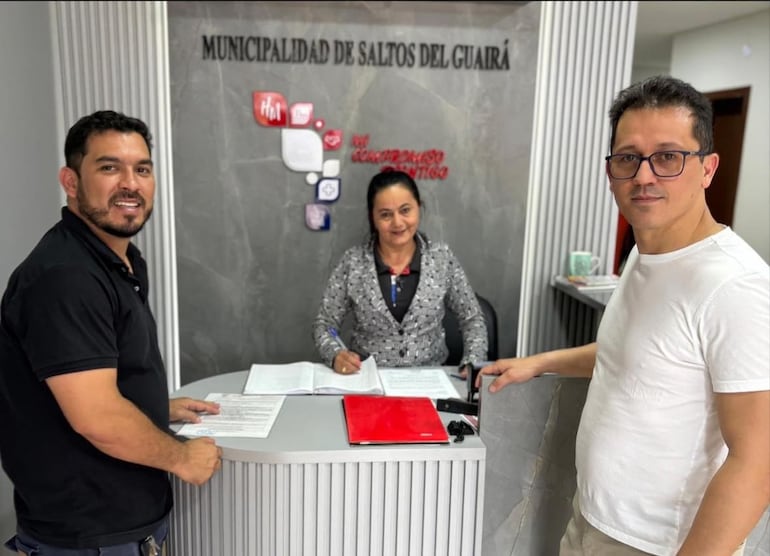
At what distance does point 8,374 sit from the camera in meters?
1.22

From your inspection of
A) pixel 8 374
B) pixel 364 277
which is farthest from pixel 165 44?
pixel 8 374

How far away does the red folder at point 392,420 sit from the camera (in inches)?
57.6

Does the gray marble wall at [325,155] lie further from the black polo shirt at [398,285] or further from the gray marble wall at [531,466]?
the gray marble wall at [531,466]

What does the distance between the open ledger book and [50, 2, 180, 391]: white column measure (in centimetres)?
149

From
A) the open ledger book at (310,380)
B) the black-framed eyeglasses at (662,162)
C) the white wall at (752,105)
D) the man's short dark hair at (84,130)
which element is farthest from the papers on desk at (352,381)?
the white wall at (752,105)

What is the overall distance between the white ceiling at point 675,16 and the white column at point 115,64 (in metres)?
3.53

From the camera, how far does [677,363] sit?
1.00 m

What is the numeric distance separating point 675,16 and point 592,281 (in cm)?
309

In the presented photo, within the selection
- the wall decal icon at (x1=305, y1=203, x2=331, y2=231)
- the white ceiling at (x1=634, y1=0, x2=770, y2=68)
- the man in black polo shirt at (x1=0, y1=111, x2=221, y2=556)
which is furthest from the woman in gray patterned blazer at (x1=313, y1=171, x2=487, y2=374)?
the white ceiling at (x1=634, y1=0, x2=770, y2=68)

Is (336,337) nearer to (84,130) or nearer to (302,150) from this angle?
(84,130)

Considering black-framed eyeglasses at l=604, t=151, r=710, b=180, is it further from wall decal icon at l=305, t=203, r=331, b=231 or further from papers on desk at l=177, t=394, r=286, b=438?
wall decal icon at l=305, t=203, r=331, b=231

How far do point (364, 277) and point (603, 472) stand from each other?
131 cm

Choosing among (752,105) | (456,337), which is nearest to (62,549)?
(456,337)

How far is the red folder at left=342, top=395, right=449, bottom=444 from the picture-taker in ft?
4.80
